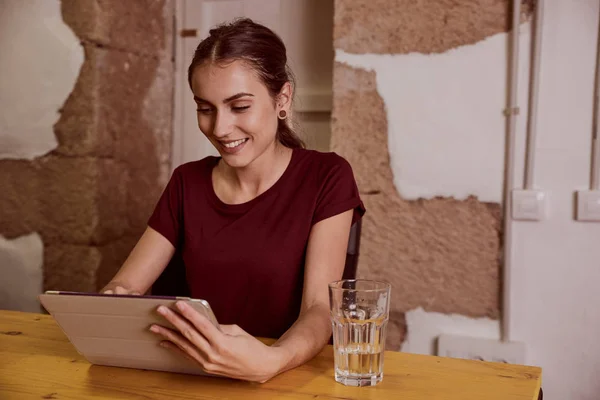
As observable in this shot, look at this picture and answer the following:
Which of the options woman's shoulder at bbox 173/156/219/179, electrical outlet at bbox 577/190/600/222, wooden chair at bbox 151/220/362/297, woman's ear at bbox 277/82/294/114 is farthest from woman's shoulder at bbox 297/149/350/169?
electrical outlet at bbox 577/190/600/222

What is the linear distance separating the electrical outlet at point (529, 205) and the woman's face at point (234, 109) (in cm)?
83

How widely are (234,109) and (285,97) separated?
0.60 ft

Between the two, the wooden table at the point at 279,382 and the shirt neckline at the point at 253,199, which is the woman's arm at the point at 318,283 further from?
the shirt neckline at the point at 253,199

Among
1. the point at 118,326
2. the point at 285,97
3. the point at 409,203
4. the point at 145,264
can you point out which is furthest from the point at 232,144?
the point at 409,203

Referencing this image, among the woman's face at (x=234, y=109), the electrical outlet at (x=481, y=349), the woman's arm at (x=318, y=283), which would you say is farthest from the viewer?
the electrical outlet at (x=481, y=349)

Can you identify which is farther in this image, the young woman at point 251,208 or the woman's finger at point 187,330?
the young woman at point 251,208

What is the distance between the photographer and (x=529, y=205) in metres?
1.90

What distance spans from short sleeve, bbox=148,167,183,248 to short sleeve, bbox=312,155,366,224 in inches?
13.3

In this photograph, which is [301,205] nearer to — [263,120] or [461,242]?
[263,120]

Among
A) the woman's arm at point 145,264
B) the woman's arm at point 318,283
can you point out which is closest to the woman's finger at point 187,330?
the woman's arm at point 318,283

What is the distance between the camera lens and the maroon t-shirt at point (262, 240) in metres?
1.45

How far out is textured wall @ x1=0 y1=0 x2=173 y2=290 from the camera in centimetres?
225

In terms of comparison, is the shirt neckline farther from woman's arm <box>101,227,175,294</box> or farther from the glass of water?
the glass of water

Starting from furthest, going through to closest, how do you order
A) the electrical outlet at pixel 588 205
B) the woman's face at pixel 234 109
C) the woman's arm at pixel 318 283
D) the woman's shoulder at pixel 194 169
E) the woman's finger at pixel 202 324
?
the electrical outlet at pixel 588 205 < the woman's shoulder at pixel 194 169 < the woman's face at pixel 234 109 < the woman's arm at pixel 318 283 < the woman's finger at pixel 202 324
